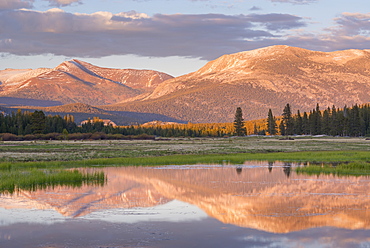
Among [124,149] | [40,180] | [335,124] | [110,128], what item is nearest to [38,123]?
[110,128]

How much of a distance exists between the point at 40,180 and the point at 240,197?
39.7 ft

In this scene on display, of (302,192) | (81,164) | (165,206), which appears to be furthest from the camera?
(81,164)

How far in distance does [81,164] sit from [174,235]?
28.2m

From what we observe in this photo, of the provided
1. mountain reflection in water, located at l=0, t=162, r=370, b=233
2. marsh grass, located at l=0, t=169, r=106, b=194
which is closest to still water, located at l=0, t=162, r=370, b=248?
mountain reflection in water, located at l=0, t=162, r=370, b=233

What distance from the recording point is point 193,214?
21.6 meters

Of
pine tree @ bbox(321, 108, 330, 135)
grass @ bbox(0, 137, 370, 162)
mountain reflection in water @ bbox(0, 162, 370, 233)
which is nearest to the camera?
mountain reflection in water @ bbox(0, 162, 370, 233)

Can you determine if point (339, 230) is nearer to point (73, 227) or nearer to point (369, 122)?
point (73, 227)

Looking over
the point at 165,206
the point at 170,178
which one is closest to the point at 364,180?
the point at 170,178

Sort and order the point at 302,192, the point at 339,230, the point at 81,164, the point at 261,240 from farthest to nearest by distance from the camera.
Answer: the point at 81,164 < the point at 302,192 < the point at 339,230 < the point at 261,240

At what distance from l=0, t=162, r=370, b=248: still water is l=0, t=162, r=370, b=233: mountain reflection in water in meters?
0.04

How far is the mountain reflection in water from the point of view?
20.5m

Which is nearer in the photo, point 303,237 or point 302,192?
point 303,237

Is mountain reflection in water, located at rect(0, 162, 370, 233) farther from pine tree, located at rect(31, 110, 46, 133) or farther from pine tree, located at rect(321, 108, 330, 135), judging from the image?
pine tree, located at rect(321, 108, 330, 135)

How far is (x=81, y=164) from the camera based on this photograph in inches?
1754
